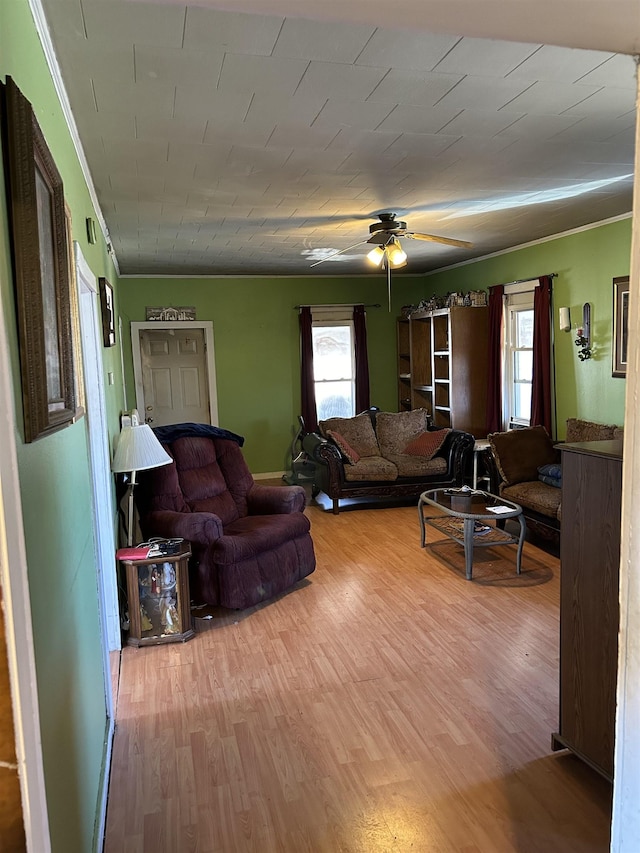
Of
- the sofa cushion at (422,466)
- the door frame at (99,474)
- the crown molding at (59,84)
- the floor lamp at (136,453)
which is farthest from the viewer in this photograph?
the sofa cushion at (422,466)

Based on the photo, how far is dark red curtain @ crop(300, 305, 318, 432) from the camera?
755cm

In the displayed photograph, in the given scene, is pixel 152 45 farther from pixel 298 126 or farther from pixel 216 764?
pixel 216 764

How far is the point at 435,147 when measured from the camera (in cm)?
290

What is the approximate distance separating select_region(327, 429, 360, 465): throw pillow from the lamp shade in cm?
270

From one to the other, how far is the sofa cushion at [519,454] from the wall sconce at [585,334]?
773mm

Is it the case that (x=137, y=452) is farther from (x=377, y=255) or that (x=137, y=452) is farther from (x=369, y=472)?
(x=369, y=472)

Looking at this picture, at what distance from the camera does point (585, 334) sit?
16.9 ft

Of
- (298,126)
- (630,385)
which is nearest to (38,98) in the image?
(298,126)

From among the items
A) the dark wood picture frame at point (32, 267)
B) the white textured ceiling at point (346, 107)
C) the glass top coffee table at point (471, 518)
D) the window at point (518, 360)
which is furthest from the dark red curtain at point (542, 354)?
the dark wood picture frame at point (32, 267)

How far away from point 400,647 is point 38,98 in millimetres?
2888

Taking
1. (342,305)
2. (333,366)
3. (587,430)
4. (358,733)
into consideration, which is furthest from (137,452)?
(342,305)

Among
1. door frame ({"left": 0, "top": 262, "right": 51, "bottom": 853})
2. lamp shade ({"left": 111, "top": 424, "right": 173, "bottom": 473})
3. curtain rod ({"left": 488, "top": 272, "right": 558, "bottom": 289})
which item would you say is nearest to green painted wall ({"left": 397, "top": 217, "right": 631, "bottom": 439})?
curtain rod ({"left": 488, "top": 272, "right": 558, "bottom": 289})

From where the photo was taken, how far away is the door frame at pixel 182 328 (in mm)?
7121

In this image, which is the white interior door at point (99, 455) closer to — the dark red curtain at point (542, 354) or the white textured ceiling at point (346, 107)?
the white textured ceiling at point (346, 107)
